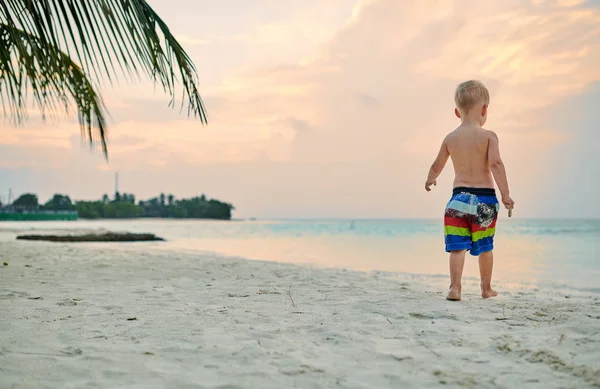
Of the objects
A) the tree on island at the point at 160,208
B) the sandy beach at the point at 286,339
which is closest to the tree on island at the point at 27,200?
the tree on island at the point at 160,208

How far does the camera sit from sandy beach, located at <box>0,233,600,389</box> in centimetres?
197

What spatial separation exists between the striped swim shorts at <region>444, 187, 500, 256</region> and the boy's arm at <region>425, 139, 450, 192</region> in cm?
29

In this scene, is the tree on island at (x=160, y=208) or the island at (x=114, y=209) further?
the tree on island at (x=160, y=208)

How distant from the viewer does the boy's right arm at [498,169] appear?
3760 millimetres

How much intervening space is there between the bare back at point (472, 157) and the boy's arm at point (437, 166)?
0.36 feet

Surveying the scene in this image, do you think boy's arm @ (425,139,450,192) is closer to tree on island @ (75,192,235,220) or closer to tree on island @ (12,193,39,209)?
tree on island @ (12,193,39,209)

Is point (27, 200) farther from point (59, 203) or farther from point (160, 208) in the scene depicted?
point (160, 208)

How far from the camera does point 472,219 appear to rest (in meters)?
3.79

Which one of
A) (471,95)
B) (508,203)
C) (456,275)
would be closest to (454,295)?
(456,275)

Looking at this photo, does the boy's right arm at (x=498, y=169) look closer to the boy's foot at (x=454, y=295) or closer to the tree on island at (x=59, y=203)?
the boy's foot at (x=454, y=295)

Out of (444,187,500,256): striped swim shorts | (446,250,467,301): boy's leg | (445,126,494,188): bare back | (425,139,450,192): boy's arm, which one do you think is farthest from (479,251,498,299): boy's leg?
(425,139,450,192): boy's arm

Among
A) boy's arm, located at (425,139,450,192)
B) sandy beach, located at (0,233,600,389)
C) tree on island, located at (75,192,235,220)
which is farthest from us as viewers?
tree on island, located at (75,192,235,220)

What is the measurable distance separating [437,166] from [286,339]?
2.18m

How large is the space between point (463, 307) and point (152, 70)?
2502mm
